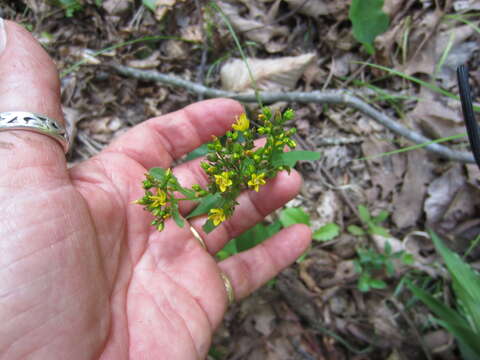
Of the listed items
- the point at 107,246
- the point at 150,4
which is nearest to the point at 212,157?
the point at 107,246

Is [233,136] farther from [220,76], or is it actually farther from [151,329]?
[220,76]

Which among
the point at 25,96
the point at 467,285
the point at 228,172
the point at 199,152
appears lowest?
the point at 467,285

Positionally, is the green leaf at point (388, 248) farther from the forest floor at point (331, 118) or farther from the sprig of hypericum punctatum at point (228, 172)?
the sprig of hypericum punctatum at point (228, 172)

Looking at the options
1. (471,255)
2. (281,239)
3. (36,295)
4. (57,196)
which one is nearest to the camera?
(36,295)

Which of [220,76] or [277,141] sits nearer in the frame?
[277,141]

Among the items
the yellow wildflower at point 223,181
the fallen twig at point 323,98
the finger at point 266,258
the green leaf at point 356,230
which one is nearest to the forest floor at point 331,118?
the green leaf at point 356,230

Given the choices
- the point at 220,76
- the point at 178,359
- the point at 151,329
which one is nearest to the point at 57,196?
the point at 151,329

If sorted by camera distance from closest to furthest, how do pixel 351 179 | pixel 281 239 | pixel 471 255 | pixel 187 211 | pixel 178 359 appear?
1. pixel 178 359
2. pixel 187 211
3. pixel 281 239
4. pixel 471 255
5. pixel 351 179

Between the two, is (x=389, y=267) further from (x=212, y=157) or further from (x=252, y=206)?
(x=212, y=157)
